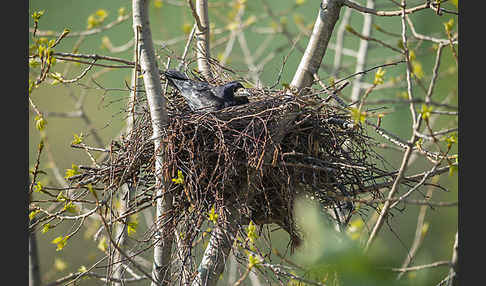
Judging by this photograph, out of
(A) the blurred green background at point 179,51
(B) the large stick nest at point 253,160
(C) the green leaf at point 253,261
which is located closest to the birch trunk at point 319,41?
(B) the large stick nest at point 253,160

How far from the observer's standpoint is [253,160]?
2.51 metres

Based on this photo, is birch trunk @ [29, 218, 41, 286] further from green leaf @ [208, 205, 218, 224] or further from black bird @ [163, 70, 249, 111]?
green leaf @ [208, 205, 218, 224]

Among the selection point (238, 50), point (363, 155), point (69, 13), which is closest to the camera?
point (363, 155)

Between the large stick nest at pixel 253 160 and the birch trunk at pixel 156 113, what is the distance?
1.6 inches

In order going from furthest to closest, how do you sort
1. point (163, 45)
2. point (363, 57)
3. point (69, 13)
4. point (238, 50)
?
1. point (238, 50)
2. point (69, 13)
3. point (363, 57)
4. point (163, 45)

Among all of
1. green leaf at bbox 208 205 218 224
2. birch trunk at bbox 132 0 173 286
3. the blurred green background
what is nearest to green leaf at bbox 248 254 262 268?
green leaf at bbox 208 205 218 224

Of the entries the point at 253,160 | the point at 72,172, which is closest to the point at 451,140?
the point at 253,160

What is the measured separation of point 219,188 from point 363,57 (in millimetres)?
3332

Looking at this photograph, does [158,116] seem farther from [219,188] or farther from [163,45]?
[163,45]

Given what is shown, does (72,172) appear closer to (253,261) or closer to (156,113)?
(156,113)

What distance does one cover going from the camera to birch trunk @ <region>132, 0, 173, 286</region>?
2373 millimetres

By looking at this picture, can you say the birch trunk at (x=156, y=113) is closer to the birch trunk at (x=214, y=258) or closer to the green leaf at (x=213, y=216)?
the birch trunk at (x=214, y=258)

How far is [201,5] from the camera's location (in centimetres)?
344

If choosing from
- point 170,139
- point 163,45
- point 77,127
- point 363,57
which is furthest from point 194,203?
point 77,127
